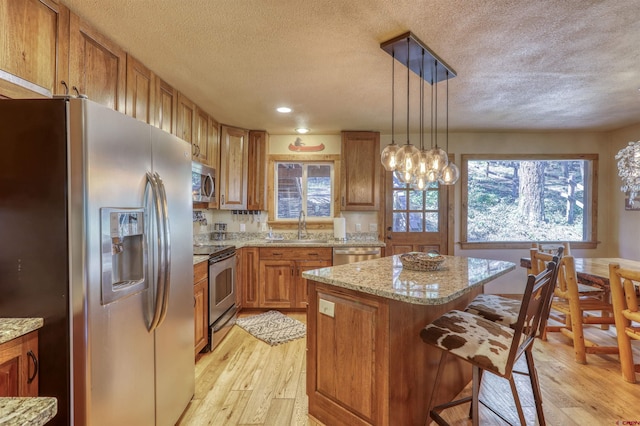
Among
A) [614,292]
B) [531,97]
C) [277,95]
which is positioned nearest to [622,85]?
[531,97]

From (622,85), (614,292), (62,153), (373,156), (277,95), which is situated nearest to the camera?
(62,153)

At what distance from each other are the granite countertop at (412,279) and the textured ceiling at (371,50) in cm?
146

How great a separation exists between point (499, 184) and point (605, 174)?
1391mm

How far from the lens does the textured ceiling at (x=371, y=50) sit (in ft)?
5.26

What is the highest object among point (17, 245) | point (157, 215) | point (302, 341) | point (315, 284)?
point (157, 215)

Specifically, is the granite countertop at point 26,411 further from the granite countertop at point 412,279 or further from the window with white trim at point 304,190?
the window with white trim at point 304,190

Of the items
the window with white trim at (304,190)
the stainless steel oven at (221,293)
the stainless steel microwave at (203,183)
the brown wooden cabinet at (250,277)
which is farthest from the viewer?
the window with white trim at (304,190)

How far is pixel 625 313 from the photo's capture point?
7.30 feet

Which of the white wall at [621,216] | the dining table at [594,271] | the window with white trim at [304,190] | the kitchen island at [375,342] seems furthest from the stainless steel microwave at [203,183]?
the white wall at [621,216]

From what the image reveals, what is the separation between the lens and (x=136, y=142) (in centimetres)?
140

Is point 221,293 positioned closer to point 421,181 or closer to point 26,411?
point 421,181

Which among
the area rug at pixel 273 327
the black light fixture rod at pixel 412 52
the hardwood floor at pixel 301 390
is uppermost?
the black light fixture rod at pixel 412 52

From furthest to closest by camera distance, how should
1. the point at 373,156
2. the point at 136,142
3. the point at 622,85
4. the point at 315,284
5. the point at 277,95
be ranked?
the point at 373,156 < the point at 277,95 < the point at 622,85 < the point at 315,284 < the point at 136,142

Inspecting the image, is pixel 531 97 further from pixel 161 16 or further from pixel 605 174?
pixel 161 16
